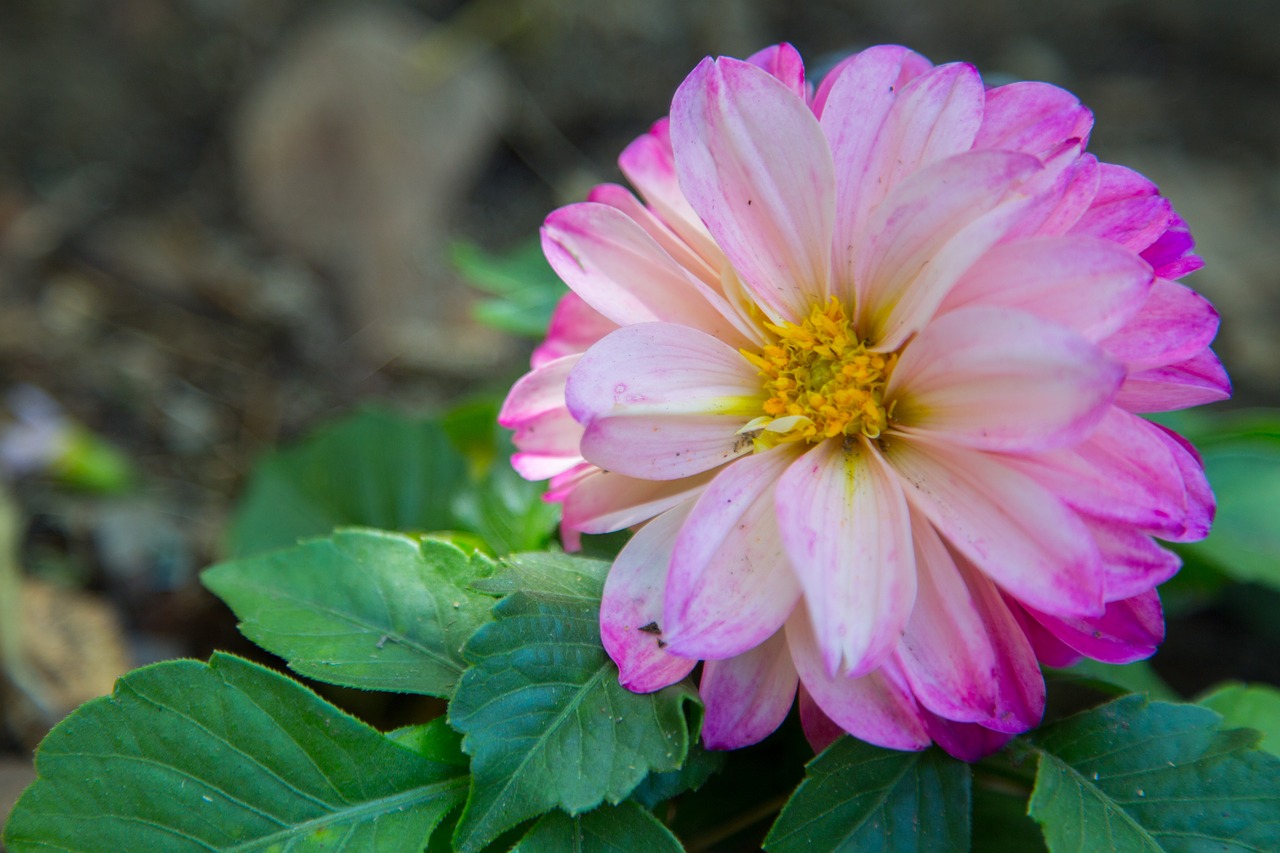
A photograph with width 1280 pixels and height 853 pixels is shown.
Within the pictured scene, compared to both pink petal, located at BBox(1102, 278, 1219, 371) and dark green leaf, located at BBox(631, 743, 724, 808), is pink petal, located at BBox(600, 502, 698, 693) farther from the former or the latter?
pink petal, located at BBox(1102, 278, 1219, 371)

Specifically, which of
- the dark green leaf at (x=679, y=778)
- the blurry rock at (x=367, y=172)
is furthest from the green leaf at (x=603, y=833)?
the blurry rock at (x=367, y=172)

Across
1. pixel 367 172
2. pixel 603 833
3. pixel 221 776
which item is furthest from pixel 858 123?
pixel 367 172

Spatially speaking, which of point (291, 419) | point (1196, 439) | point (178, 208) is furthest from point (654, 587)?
point (178, 208)

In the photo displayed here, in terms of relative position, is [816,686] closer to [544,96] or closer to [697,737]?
[697,737]

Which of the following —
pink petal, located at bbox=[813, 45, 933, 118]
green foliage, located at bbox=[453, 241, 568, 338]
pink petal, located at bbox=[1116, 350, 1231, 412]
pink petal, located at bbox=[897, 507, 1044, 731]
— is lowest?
pink petal, located at bbox=[897, 507, 1044, 731]

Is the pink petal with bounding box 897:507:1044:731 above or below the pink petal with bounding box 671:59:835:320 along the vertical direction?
below

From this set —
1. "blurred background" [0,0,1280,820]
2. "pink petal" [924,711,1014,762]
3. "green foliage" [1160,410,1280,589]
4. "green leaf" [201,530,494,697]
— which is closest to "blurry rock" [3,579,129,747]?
"blurred background" [0,0,1280,820]

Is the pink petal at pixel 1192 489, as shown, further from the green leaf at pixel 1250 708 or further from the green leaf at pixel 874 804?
the green leaf at pixel 1250 708
